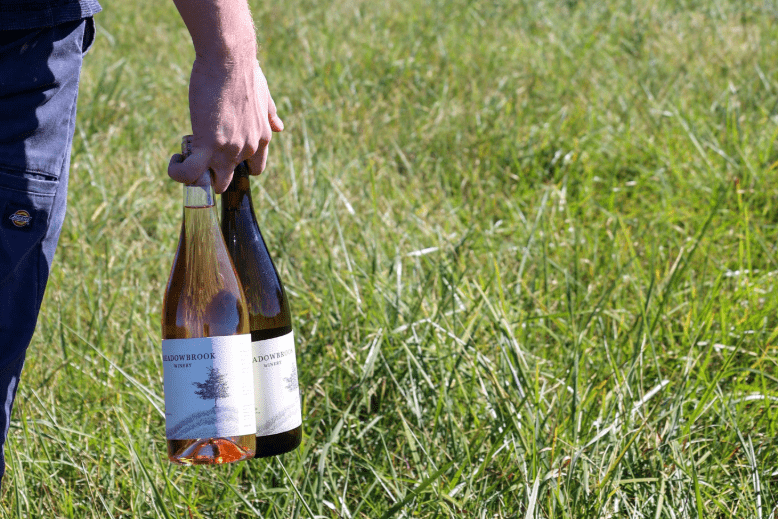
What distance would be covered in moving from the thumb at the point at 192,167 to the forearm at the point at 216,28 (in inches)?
6.4

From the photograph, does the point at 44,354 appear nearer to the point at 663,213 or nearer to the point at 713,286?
the point at 713,286

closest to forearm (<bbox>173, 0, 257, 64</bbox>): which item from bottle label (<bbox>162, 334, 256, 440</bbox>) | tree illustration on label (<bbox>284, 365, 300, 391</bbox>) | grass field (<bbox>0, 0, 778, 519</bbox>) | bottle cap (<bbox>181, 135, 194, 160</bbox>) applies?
bottle cap (<bbox>181, 135, 194, 160</bbox>)

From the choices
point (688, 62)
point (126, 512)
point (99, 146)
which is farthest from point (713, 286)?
point (99, 146)

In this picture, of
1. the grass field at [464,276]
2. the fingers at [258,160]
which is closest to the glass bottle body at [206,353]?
the fingers at [258,160]

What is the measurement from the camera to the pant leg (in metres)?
1.38

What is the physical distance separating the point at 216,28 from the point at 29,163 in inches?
17.1

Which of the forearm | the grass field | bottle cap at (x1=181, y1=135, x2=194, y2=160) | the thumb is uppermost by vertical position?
the forearm

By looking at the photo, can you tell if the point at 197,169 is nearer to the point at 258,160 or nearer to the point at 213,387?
the point at 258,160

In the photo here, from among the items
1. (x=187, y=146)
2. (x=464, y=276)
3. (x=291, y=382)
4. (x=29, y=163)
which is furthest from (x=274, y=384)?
(x=464, y=276)

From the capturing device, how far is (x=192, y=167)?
1.37 meters

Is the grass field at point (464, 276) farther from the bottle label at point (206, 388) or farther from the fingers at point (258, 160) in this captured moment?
the fingers at point (258, 160)

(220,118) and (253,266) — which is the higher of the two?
(220,118)

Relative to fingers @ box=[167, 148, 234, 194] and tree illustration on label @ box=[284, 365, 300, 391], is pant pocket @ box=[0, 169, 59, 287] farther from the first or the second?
tree illustration on label @ box=[284, 365, 300, 391]

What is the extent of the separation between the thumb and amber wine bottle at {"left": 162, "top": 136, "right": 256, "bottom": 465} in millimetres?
23
